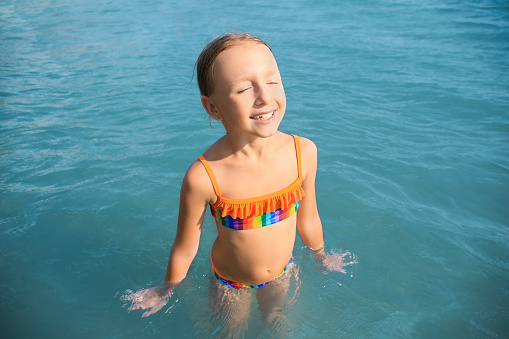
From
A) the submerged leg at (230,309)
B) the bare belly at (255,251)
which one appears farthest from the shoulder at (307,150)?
the submerged leg at (230,309)

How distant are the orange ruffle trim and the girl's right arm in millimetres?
87

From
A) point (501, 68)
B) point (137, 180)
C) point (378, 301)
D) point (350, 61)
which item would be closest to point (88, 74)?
point (137, 180)

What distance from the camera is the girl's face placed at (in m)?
1.78

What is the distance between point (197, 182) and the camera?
77.6 inches

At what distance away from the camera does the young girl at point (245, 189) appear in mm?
1804

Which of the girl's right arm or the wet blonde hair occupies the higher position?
the wet blonde hair

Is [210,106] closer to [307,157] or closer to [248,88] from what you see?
[248,88]

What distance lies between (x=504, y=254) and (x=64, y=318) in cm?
327

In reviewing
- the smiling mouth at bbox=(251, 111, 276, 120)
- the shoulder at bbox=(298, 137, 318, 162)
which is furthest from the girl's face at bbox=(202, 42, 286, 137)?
the shoulder at bbox=(298, 137, 318, 162)

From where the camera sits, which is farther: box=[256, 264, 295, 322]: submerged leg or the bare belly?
box=[256, 264, 295, 322]: submerged leg

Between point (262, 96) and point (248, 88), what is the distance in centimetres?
8

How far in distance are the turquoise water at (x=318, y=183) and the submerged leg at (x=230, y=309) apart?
0.11 m

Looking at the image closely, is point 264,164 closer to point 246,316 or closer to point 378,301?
point 246,316

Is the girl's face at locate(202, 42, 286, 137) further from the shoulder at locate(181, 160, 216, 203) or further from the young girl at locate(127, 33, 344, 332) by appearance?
the shoulder at locate(181, 160, 216, 203)
